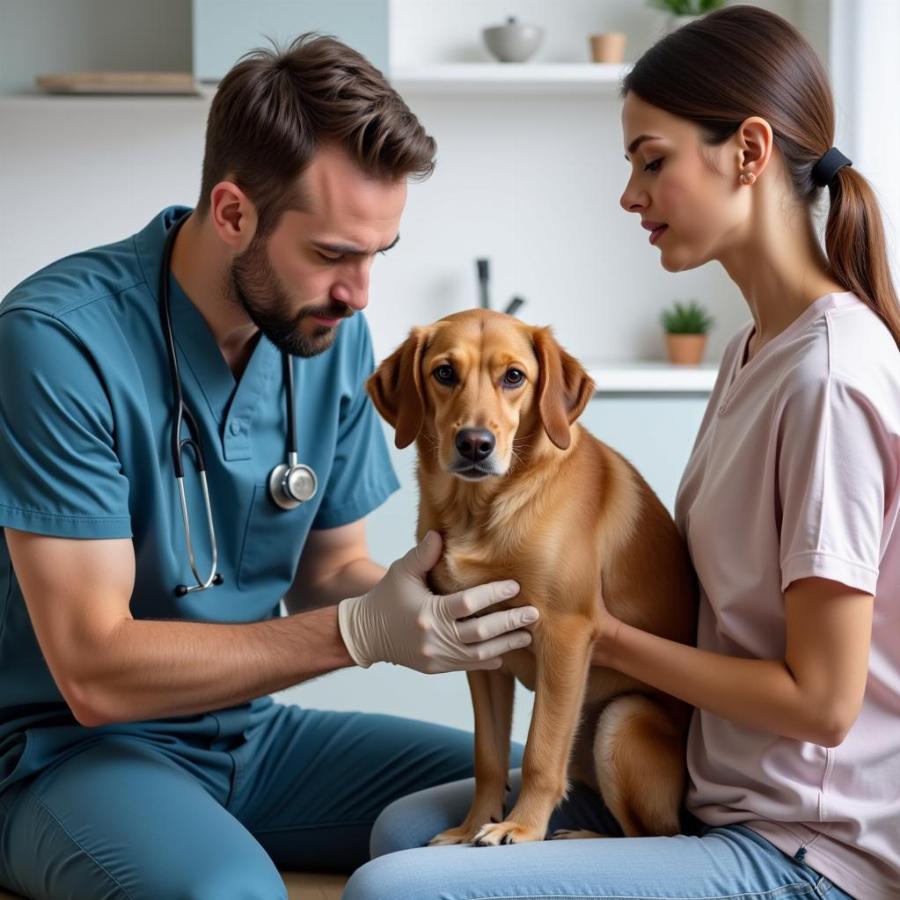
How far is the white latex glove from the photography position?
152 centimetres

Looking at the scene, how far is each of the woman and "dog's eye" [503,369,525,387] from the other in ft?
0.82

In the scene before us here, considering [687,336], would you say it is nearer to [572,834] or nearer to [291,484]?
[291,484]

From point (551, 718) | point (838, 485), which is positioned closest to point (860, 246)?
point (838, 485)

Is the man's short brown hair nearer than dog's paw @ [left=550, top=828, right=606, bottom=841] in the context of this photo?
→ No

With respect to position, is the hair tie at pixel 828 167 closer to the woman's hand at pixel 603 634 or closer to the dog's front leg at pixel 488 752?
the woman's hand at pixel 603 634

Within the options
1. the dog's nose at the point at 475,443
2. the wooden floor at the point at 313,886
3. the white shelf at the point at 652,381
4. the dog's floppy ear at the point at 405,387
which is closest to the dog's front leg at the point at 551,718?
the dog's nose at the point at 475,443

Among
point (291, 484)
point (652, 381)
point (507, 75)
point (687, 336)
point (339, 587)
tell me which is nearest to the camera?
point (291, 484)

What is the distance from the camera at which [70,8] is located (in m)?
3.39

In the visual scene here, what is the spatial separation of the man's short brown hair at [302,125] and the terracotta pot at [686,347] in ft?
6.11

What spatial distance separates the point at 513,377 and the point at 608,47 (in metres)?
2.06

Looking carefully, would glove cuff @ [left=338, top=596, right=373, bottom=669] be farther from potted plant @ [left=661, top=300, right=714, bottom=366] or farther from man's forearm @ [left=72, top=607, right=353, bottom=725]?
potted plant @ [left=661, top=300, right=714, bottom=366]

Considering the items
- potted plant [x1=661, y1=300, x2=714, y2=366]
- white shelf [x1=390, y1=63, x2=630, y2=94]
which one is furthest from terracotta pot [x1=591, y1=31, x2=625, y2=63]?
potted plant [x1=661, y1=300, x2=714, y2=366]

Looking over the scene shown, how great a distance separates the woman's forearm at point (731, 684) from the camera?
126 centimetres

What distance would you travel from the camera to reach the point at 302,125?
168cm
